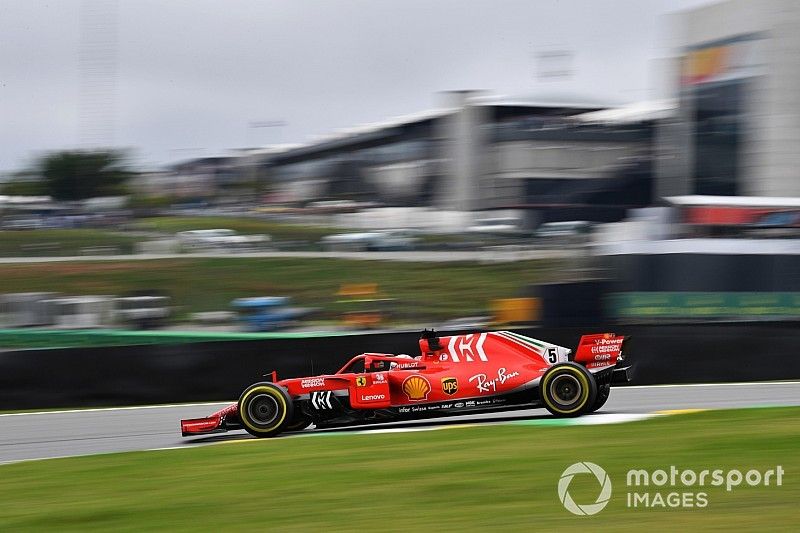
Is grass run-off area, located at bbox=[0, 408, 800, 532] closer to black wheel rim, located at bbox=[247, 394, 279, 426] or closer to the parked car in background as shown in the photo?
black wheel rim, located at bbox=[247, 394, 279, 426]

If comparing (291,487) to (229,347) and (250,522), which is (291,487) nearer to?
(250,522)

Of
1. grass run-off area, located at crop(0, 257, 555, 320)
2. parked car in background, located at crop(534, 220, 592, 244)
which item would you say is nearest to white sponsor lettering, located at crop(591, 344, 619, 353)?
grass run-off area, located at crop(0, 257, 555, 320)

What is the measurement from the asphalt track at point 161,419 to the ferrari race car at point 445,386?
0.40 meters

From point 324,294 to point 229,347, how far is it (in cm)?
1364

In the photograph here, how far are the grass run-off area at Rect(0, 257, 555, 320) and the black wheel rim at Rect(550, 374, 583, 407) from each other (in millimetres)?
15285

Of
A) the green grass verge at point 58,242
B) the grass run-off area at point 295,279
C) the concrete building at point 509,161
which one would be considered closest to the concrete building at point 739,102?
the concrete building at point 509,161

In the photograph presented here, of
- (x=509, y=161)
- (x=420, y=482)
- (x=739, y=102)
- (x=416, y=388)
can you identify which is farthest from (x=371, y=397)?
(x=509, y=161)

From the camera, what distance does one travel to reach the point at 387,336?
14641mm

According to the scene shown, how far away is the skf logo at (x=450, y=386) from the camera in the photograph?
32.6 feet

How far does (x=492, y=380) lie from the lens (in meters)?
9.89

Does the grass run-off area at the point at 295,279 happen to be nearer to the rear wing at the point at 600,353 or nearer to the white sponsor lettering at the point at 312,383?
the white sponsor lettering at the point at 312,383

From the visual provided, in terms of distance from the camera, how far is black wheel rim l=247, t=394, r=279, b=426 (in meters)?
10.4

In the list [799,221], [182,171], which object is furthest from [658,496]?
[182,171]

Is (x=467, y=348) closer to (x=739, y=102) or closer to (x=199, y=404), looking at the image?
(x=199, y=404)
